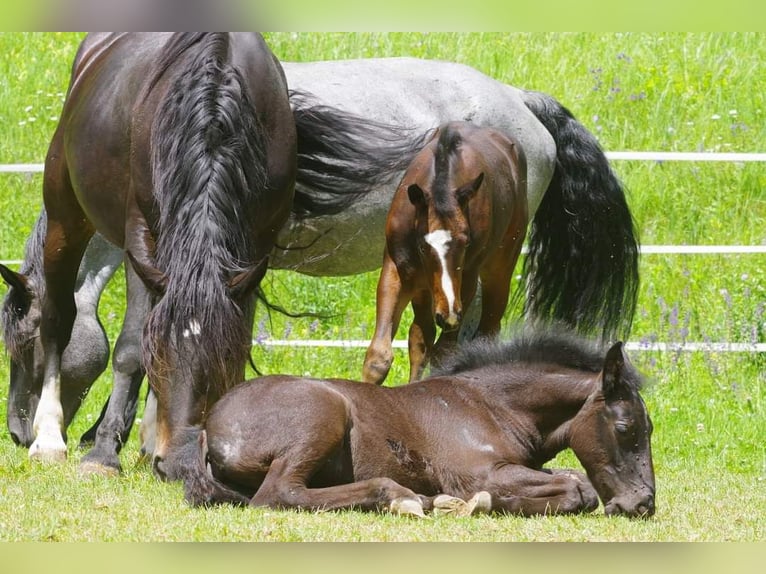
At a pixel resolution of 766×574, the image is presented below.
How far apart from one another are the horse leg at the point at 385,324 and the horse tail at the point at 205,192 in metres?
1.26

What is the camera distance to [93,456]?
618cm

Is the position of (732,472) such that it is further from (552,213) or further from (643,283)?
(643,283)

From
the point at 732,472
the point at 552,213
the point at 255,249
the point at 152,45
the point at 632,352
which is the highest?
the point at 152,45

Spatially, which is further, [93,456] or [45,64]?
[45,64]

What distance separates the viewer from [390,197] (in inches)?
318

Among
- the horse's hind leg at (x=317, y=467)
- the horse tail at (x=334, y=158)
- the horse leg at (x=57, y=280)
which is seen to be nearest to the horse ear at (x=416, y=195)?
the horse tail at (x=334, y=158)

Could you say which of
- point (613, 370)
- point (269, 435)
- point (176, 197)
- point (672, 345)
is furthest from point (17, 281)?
point (672, 345)

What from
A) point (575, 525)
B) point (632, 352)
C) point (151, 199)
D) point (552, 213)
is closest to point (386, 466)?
point (575, 525)

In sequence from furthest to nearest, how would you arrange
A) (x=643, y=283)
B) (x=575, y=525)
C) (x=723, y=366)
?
1. (x=643, y=283)
2. (x=723, y=366)
3. (x=575, y=525)

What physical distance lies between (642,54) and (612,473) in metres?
7.98

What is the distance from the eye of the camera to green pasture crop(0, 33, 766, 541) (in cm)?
481

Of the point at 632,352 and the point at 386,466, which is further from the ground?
the point at 386,466

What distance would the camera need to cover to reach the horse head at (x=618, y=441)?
5.10 meters

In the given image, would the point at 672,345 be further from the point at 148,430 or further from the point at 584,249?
the point at 148,430
